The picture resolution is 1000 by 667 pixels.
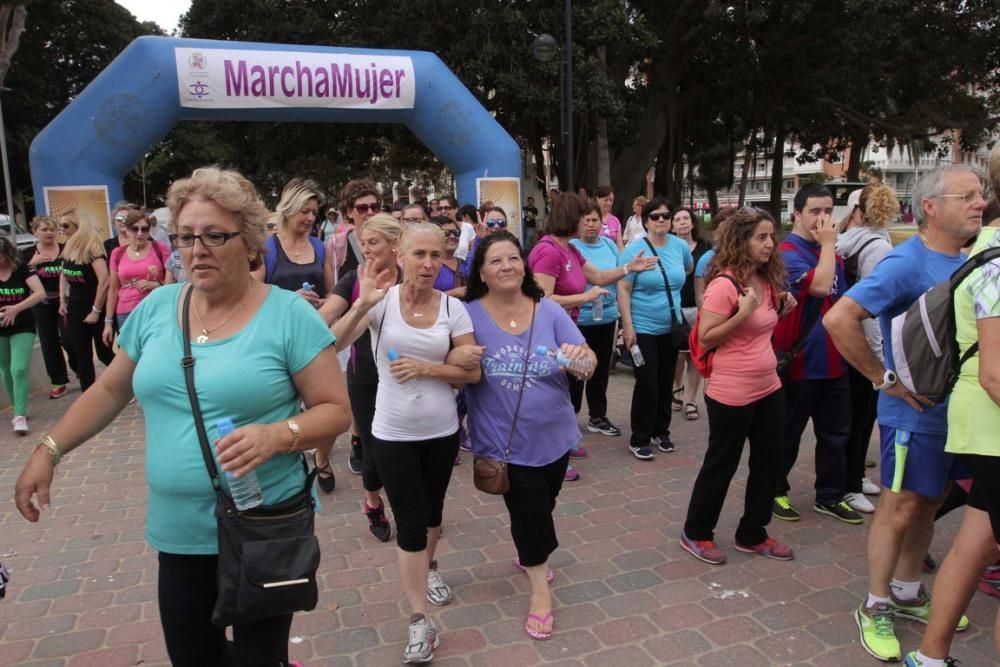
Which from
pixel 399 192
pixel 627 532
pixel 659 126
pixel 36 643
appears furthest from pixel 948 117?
pixel 399 192

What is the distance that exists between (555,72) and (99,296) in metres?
11.5

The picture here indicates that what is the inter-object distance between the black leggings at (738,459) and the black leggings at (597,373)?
174cm

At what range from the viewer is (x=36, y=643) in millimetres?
2984

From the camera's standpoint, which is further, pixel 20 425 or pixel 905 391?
pixel 20 425

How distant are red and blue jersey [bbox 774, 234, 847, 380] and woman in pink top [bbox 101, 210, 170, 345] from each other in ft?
17.1

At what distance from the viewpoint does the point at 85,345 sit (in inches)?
268

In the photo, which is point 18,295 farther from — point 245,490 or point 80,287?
point 245,490

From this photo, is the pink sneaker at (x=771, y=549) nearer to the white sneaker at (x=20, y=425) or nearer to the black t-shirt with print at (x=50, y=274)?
the white sneaker at (x=20, y=425)

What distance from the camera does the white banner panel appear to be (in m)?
10.0

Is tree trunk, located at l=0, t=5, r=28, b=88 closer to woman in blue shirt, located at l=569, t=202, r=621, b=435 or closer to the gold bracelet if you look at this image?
woman in blue shirt, located at l=569, t=202, r=621, b=435

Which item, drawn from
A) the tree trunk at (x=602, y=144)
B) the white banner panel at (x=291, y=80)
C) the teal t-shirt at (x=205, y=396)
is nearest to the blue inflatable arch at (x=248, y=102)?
the white banner panel at (x=291, y=80)

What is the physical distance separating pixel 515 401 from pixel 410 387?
1.45 ft

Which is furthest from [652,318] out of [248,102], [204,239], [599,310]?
[248,102]

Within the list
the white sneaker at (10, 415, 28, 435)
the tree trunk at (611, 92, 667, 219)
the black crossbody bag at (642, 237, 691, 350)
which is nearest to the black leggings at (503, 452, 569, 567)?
the black crossbody bag at (642, 237, 691, 350)
